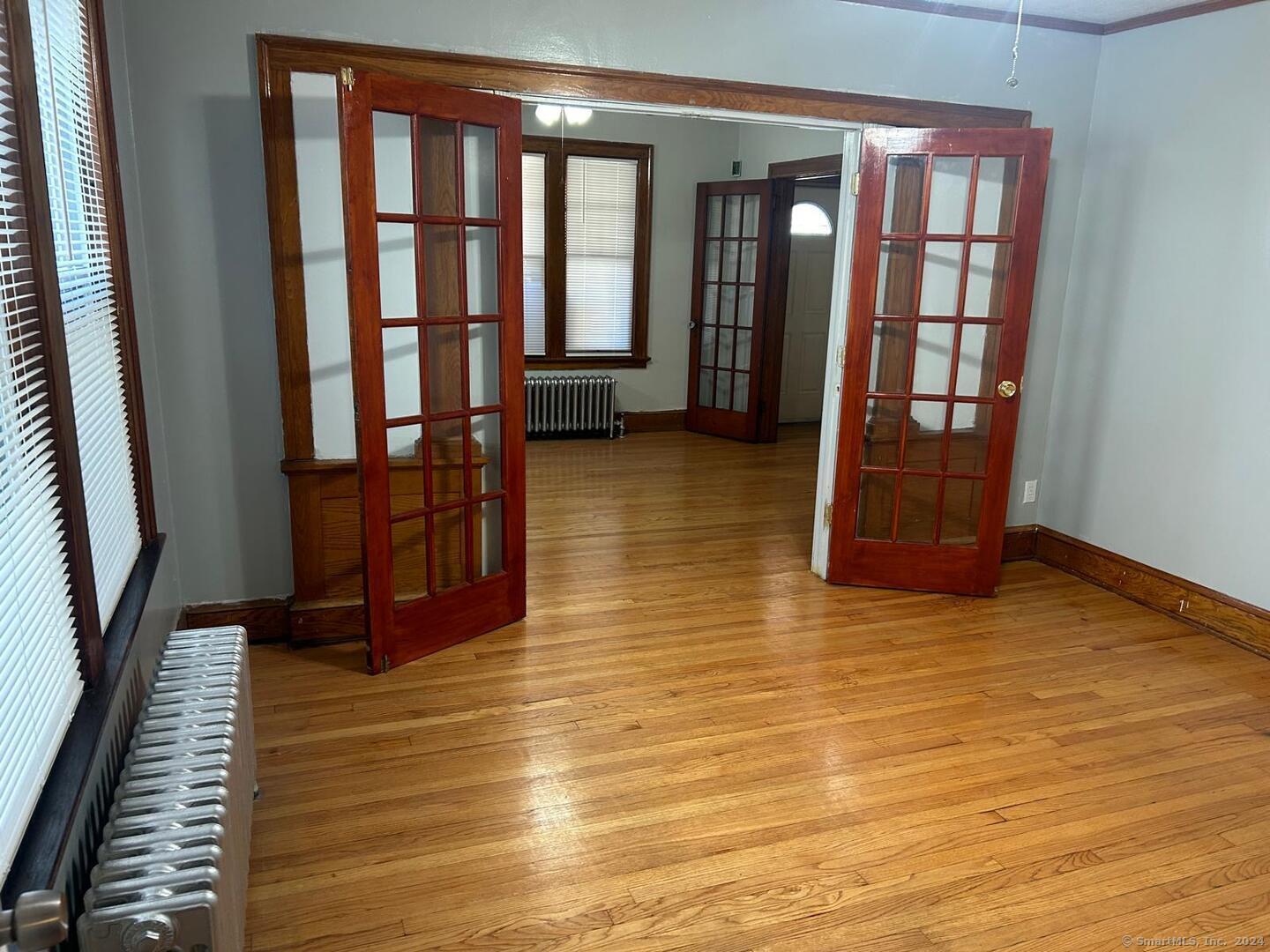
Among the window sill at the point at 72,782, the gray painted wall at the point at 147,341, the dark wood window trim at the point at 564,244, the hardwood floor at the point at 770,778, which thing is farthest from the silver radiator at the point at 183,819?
the dark wood window trim at the point at 564,244

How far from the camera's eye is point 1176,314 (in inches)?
158

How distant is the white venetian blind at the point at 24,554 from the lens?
1.33 metres

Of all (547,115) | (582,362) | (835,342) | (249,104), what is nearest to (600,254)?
(582,362)

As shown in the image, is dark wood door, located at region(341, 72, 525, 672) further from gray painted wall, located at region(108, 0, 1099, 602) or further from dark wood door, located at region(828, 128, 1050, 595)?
dark wood door, located at region(828, 128, 1050, 595)

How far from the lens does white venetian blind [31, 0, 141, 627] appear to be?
200 centimetres

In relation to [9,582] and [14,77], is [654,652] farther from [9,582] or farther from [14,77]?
[14,77]

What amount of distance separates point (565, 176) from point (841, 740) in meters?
5.69

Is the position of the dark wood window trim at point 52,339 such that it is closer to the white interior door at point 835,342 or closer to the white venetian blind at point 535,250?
the white interior door at point 835,342

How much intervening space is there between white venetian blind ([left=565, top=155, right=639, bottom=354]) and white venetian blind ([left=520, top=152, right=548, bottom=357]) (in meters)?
0.20

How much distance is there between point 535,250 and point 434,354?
14.6 feet

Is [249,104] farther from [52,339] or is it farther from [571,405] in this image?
[571,405]

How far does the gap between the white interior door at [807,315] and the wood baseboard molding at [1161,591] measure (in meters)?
3.52

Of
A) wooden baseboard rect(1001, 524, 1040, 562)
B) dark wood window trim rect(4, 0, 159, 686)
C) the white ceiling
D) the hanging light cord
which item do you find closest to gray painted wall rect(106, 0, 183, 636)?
dark wood window trim rect(4, 0, 159, 686)

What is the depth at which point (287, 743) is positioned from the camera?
2.85 m
